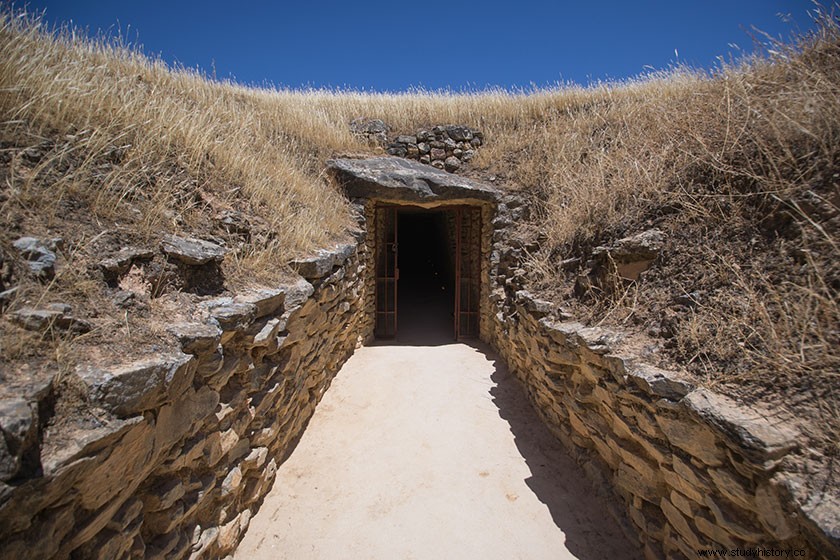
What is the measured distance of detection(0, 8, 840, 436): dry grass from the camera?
2.06 m

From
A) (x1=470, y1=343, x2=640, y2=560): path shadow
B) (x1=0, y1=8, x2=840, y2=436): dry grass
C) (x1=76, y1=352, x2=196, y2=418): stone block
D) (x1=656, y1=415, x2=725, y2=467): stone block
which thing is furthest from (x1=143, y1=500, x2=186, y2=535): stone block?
(x1=656, y1=415, x2=725, y2=467): stone block

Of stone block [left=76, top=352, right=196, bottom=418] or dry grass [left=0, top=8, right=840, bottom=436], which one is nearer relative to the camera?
stone block [left=76, top=352, right=196, bottom=418]

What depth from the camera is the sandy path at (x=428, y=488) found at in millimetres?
2645

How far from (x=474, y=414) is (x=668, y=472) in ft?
7.40

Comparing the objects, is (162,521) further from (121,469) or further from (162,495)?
(121,469)

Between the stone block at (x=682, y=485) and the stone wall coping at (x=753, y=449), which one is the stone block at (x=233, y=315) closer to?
the stone wall coping at (x=753, y=449)

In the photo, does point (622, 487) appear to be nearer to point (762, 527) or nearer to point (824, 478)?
point (762, 527)

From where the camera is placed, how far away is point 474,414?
428 cm

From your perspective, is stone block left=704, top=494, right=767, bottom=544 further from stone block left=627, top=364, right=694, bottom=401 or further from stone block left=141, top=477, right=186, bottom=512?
stone block left=141, top=477, right=186, bottom=512

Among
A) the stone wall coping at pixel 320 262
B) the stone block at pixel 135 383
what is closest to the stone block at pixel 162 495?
the stone block at pixel 135 383

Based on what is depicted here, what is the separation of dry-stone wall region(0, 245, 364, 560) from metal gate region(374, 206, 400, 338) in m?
3.25

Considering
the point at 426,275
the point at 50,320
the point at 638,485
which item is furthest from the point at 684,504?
the point at 426,275

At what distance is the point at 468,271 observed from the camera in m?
7.36

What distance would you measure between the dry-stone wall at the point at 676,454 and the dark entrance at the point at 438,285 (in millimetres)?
3226
